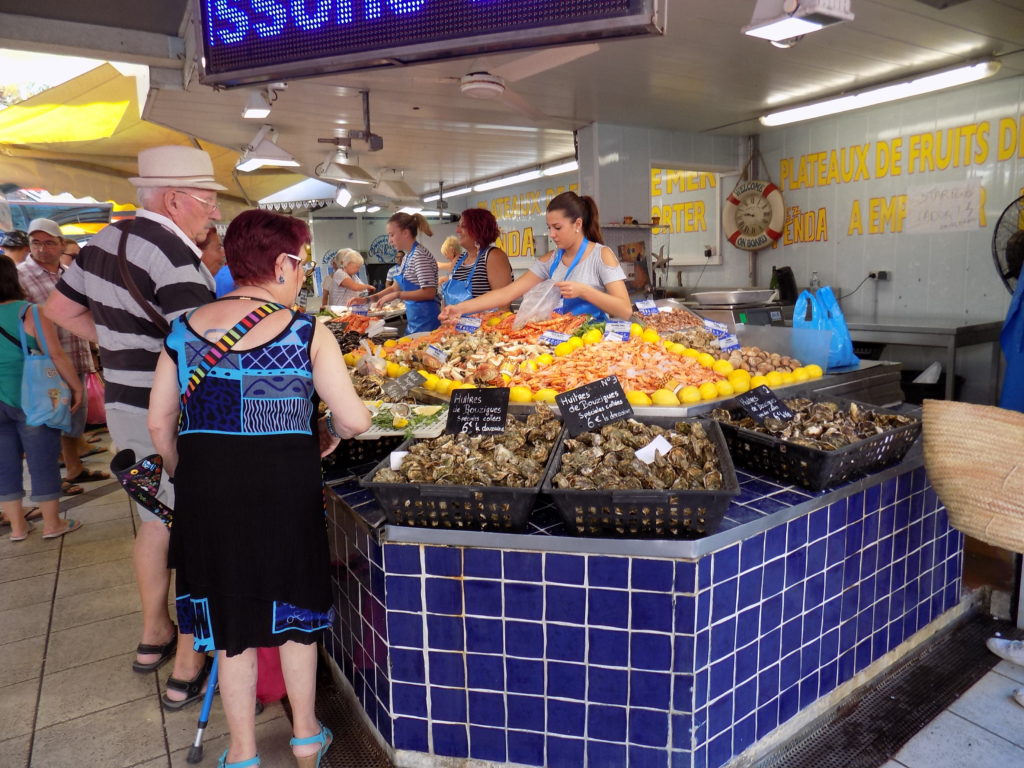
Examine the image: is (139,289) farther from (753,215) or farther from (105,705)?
(753,215)

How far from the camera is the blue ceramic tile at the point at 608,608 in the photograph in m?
1.95

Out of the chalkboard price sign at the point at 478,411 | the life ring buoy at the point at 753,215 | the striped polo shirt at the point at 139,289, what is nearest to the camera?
the chalkboard price sign at the point at 478,411

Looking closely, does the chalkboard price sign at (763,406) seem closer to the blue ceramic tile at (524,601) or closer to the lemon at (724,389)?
the lemon at (724,389)

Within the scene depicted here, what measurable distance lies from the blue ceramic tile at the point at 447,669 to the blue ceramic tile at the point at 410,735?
170 millimetres

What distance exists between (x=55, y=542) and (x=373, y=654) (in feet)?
11.2

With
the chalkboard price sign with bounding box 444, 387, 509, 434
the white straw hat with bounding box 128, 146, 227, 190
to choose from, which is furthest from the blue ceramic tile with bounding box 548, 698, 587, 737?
the white straw hat with bounding box 128, 146, 227, 190

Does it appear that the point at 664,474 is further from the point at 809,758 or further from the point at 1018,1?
the point at 1018,1

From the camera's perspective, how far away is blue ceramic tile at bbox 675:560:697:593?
73.9 inches

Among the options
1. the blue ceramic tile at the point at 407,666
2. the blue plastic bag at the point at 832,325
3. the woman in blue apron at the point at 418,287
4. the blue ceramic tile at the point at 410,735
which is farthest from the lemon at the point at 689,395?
the woman in blue apron at the point at 418,287

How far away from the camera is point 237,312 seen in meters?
1.88

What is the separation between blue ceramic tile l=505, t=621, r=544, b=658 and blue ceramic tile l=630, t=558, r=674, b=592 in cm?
34

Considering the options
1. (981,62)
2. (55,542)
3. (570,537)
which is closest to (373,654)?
(570,537)

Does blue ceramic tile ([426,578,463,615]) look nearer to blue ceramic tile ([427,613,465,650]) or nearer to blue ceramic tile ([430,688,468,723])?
blue ceramic tile ([427,613,465,650])

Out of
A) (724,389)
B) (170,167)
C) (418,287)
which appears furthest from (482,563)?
(418,287)
